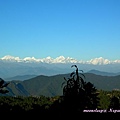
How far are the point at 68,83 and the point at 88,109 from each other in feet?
14.5

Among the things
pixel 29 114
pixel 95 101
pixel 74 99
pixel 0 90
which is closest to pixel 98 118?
pixel 95 101

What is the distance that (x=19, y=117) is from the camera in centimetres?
2617

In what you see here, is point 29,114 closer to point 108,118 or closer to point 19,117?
point 19,117

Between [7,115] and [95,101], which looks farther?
[7,115]

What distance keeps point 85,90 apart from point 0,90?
7260mm

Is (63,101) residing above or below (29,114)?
above

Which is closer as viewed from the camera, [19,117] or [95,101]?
[95,101]

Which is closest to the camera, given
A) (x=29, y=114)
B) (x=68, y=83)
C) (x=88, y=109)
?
(x=68, y=83)

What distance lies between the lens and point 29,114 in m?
27.9

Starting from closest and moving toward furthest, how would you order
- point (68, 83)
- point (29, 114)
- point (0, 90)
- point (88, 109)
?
point (0, 90), point (68, 83), point (88, 109), point (29, 114)

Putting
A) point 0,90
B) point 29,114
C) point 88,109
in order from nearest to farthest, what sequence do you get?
point 0,90
point 88,109
point 29,114

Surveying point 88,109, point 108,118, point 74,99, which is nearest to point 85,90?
point 74,99

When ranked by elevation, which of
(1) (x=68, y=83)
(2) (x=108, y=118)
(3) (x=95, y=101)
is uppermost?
(1) (x=68, y=83)

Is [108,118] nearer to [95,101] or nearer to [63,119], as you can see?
[95,101]
